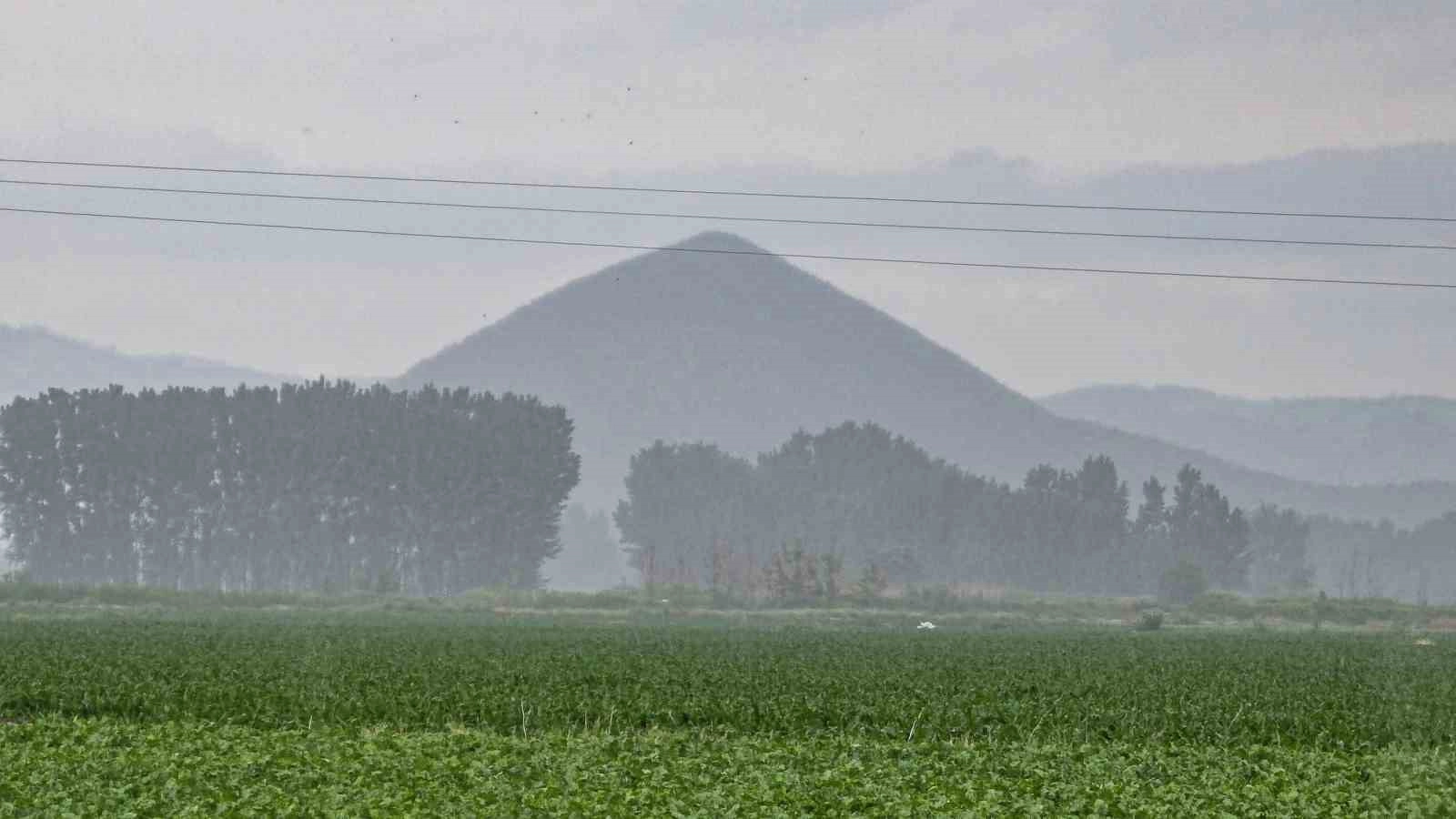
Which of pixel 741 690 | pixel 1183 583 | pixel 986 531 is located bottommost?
pixel 741 690

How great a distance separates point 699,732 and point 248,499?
124257mm

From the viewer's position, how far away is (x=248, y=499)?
149750 millimetres

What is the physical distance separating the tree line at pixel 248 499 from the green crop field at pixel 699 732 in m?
90.8

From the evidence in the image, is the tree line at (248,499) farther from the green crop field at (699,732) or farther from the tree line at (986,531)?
the green crop field at (699,732)

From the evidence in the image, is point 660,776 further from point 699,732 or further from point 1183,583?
point 1183,583

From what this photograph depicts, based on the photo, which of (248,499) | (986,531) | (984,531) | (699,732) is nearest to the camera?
(699,732)

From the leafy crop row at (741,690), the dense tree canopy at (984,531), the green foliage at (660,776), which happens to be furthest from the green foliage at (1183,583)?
the green foliage at (660,776)

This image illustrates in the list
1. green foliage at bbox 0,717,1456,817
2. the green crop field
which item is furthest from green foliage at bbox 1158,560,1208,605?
green foliage at bbox 0,717,1456,817

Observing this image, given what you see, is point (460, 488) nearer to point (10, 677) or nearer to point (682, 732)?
point (10, 677)

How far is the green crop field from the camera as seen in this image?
76.9 feet

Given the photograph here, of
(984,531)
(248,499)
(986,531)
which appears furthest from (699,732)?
(984,531)

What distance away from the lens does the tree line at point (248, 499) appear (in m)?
149

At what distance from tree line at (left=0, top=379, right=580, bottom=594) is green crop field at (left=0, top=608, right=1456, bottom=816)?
298 ft

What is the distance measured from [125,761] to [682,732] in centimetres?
1015
